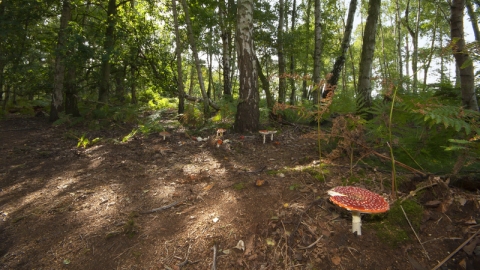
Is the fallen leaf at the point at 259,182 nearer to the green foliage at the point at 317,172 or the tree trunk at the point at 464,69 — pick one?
the green foliage at the point at 317,172

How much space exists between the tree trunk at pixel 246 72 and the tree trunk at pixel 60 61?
7195 millimetres

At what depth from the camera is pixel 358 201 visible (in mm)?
2045

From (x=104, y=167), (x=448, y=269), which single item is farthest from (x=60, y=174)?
(x=448, y=269)

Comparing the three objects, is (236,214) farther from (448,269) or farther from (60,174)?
(60,174)

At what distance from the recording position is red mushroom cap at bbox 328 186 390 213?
194 centimetres

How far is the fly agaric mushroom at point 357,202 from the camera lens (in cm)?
194

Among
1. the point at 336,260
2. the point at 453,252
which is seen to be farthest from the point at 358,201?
the point at 453,252

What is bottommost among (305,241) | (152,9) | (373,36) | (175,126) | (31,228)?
(31,228)

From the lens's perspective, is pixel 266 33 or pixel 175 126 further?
pixel 266 33

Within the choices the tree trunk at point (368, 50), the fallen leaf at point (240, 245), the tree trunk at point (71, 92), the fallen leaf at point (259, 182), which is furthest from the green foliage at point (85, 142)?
the tree trunk at point (368, 50)

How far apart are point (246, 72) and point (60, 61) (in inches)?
326

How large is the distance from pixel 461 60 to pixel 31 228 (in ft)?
18.9

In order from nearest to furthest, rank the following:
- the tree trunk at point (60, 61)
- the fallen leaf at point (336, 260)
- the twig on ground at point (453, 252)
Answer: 1. the twig on ground at point (453, 252)
2. the fallen leaf at point (336, 260)
3. the tree trunk at point (60, 61)

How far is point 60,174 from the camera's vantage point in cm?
459
